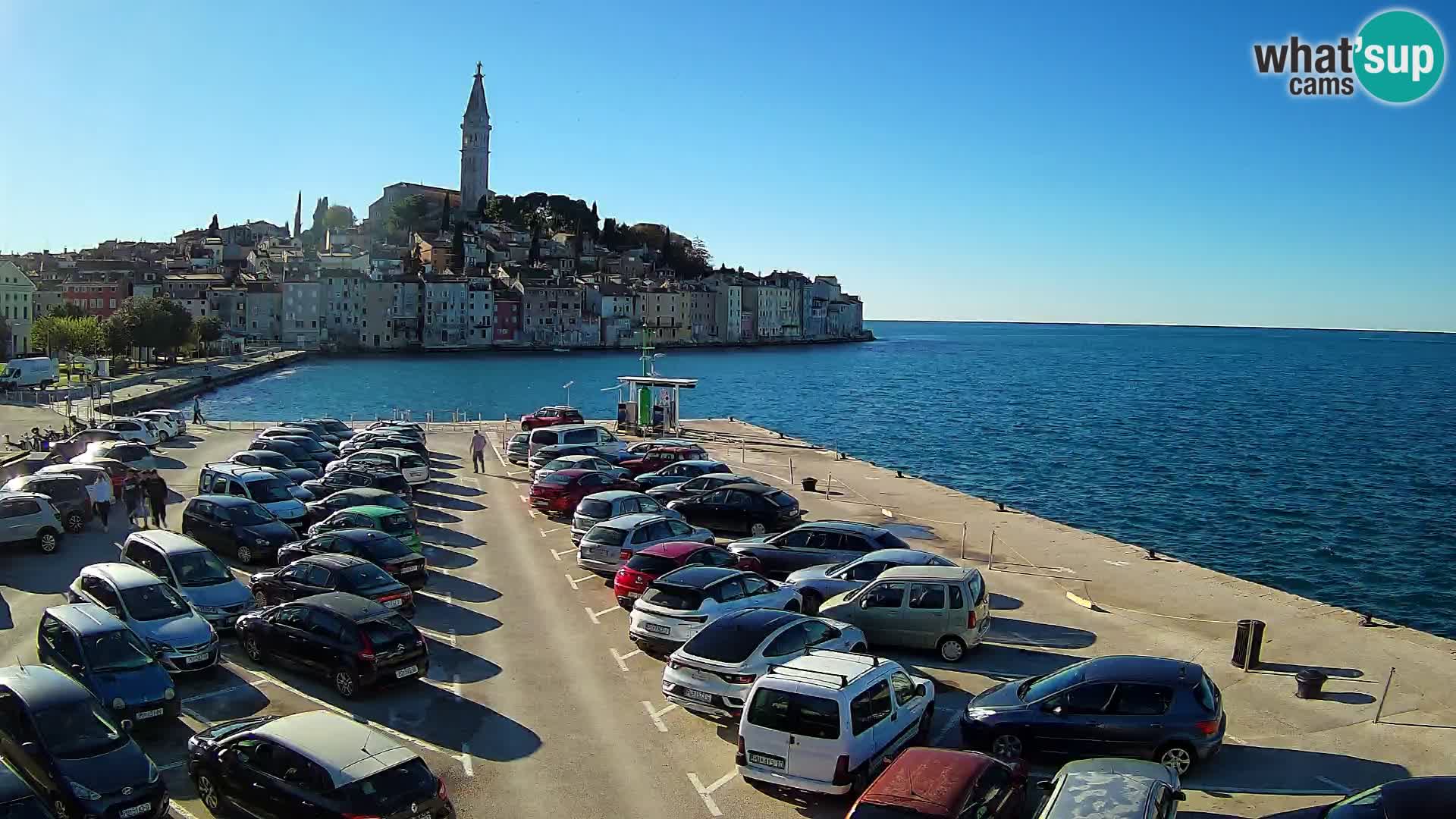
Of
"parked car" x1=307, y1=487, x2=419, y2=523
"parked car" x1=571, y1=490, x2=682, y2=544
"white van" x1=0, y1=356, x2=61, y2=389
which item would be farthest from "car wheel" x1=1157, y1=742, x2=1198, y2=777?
"white van" x1=0, y1=356, x2=61, y2=389

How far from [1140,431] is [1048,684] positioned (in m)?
65.6

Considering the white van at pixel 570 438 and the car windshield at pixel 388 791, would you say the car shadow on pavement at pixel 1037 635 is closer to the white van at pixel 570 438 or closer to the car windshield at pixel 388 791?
the car windshield at pixel 388 791

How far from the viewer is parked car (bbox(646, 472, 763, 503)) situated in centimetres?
2634

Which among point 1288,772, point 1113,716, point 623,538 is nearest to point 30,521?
point 623,538

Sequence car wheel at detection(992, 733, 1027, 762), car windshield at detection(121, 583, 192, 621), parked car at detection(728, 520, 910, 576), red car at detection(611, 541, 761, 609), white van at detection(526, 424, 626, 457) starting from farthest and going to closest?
white van at detection(526, 424, 626, 457)
parked car at detection(728, 520, 910, 576)
red car at detection(611, 541, 761, 609)
car windshield at detection(121, 583, 192, 621)
car wheel at detection(992, 733, 1027, 762)

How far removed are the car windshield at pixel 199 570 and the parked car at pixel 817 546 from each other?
29.2ft

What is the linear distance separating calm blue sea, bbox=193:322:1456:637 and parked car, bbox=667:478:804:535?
636 inches

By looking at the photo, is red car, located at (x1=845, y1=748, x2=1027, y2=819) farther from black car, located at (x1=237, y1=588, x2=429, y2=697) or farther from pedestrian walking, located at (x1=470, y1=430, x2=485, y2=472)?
pedestrian walking, located at (x1=470, y1=430, x2=485, y2=472)

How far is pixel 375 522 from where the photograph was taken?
20016 millimetres

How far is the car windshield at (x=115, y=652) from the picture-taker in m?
11.9

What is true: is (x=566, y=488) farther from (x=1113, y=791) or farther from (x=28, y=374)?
(x=28, y=374)

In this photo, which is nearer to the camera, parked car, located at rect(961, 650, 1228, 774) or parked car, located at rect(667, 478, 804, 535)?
parked car, located at rect(961, 650, 1228, 774)

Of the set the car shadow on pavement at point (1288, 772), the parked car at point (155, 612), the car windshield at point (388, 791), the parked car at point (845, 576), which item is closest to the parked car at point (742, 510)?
the parked car at point (845, 576)

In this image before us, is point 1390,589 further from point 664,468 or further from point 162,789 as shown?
point 162,789
